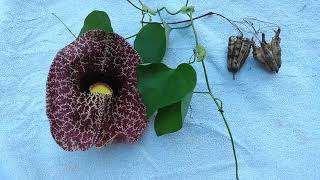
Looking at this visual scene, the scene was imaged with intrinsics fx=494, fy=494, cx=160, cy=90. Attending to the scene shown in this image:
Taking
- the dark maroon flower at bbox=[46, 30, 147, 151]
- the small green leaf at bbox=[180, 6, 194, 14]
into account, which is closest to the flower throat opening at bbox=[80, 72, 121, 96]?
the dark maroon flower at bbox=[46, 30, 147, 151]

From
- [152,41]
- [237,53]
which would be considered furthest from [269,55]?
[152,41]

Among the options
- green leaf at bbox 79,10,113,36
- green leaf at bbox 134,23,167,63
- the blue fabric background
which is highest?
green leaf at bbox 79,10,113,36

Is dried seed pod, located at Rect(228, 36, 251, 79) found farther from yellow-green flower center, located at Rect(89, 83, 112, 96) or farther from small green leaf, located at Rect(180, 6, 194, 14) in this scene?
yellow-green flower center, located at Rect(89, 83, 112, 96)

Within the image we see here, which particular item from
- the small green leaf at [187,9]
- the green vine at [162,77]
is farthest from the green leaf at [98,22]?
the small green leaf at [187,9]

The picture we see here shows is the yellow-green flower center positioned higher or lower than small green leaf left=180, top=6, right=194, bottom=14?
lower

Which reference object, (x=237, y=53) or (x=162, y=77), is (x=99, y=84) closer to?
(x=162, y=77)

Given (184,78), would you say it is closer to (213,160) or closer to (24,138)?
(213,160)

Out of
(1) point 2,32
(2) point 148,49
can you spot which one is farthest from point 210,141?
(1) point 2,32
